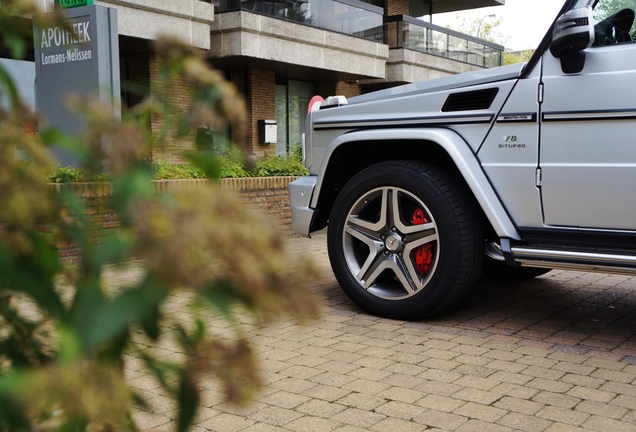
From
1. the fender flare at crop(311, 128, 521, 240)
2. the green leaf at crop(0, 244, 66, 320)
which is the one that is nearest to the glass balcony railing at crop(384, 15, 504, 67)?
the fender flare at crop(311, 128, 521, 240)

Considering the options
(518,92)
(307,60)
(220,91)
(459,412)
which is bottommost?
(459,412)

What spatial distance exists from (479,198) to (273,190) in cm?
620

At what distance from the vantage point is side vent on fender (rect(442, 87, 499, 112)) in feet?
15.9

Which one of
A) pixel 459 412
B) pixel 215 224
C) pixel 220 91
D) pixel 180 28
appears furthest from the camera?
pixel 180 28

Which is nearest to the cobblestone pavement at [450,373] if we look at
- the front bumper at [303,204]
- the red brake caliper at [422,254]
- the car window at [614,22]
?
the red brake caliper at [422,254]

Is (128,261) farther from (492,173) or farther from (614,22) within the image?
(614,22)

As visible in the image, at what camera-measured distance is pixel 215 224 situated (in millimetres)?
749

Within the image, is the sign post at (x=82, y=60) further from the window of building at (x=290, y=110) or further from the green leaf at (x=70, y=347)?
the window of building at (x=290, y=110)

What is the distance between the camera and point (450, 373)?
4.01 metres

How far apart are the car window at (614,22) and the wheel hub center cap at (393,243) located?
1.80 metres

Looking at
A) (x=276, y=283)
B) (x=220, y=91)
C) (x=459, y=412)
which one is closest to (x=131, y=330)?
(x=276, y=283)

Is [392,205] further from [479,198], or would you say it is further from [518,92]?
[518,92]

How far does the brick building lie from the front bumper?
930 cm

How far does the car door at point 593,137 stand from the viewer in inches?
170
